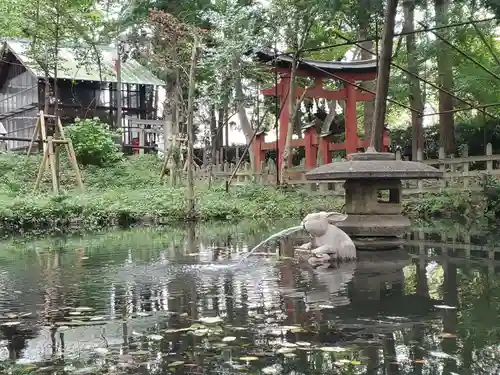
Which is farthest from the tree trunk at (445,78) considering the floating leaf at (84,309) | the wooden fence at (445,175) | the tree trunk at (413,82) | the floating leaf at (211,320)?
the floating leaf at (84,309)

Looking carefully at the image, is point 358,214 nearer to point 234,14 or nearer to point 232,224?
point 232,224

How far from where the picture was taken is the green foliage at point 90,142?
26609 mm

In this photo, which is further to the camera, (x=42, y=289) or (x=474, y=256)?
(x=474, y=256)

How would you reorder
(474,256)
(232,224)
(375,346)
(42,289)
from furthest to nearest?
(232,224) → (474,256) → (42,289) → (375,346)

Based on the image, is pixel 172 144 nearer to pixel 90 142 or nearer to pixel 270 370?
pixel 90 142

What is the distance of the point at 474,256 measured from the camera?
9758 mm

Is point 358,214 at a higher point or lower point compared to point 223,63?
lower

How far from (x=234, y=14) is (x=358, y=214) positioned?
14.0m

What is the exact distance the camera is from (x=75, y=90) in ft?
115

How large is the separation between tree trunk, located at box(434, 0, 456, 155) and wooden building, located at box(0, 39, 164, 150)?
60.7 feet

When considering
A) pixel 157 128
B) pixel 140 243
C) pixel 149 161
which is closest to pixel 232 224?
pixel 140 243

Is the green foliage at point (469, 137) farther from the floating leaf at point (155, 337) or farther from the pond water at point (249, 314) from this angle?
the floating leaf at point (155, 337)

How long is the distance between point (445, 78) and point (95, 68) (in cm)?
2130

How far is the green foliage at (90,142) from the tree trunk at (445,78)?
14.9 meters
